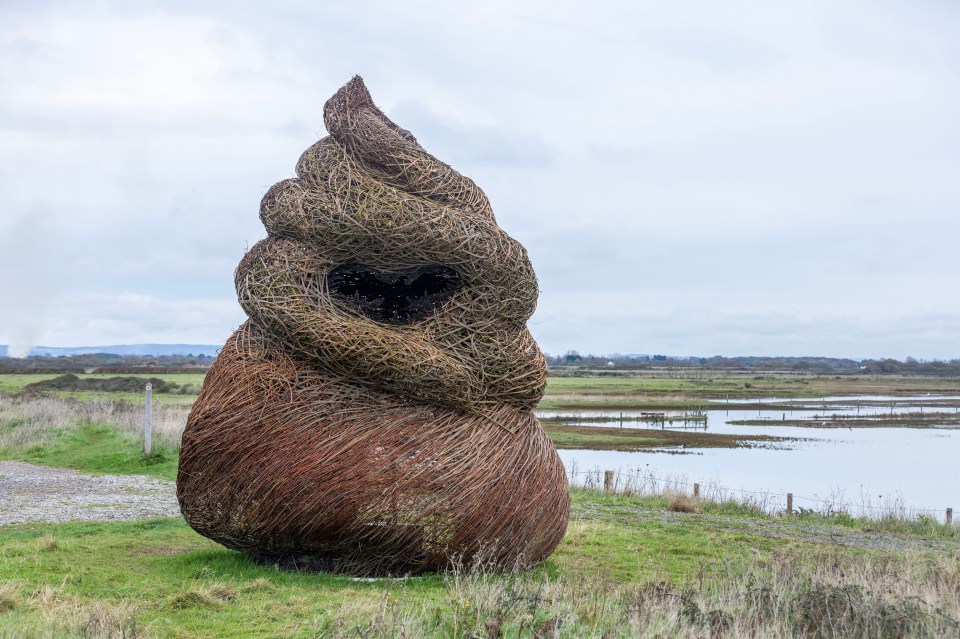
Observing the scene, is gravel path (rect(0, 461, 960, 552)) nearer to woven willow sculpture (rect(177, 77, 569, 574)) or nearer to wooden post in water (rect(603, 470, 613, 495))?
wooden post in water (rect(603, 470, 613, 495))

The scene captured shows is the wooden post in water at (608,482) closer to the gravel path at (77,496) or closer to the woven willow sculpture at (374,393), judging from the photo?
the gravel path at (77,496)

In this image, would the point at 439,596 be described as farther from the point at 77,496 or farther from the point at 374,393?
the point at 77,496

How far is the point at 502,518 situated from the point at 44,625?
14.0ft

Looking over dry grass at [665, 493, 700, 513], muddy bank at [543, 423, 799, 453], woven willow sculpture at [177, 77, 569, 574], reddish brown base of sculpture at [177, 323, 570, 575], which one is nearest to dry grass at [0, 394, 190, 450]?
dry grass at [665, 493, 700, 513]

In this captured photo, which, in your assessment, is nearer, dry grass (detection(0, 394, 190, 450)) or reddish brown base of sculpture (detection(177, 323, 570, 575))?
reddish brown base of sculpture (detection(177, 323, 570, 575))

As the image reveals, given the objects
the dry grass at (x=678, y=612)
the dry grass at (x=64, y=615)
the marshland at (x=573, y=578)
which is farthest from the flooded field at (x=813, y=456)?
the dry grass at (x=64, y=615)

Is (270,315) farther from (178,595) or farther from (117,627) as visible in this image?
(117,627)

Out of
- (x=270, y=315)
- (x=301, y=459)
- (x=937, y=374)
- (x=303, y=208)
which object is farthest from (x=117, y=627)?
(x=937, y=374)

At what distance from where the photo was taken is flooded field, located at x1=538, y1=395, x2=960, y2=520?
24.2 meters

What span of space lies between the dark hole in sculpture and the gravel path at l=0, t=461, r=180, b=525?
238 inches

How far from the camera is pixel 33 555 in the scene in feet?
31.1

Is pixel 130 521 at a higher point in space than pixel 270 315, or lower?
lower

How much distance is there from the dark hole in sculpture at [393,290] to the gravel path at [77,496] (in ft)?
19.9

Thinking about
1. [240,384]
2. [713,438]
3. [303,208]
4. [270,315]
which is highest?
[303,208]
